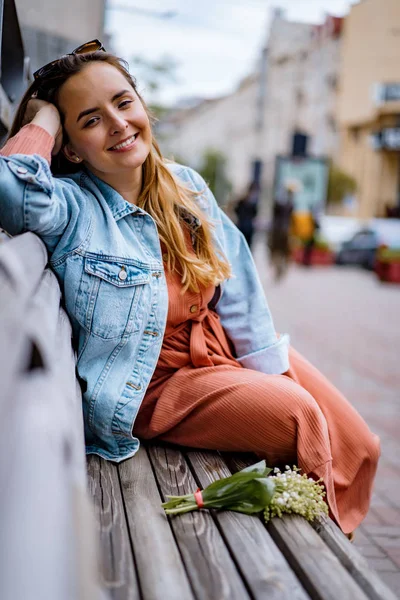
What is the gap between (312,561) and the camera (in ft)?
4.85

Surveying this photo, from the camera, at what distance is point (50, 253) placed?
2.01 meters

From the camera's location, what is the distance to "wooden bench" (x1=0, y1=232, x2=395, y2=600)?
84 cm

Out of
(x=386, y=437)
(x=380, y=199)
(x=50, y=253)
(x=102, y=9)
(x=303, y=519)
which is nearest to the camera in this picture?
(x=303, y=519)

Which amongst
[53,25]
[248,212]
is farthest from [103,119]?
[248,212]

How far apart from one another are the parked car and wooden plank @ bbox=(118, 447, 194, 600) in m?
16.0

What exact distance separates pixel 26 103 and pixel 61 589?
5.88 ft

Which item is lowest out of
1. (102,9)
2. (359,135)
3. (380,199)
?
Result: (380,199)

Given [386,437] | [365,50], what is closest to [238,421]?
[386,437]

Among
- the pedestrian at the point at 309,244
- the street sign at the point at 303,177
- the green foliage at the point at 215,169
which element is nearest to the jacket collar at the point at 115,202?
the pedestrian at the point at 309,244

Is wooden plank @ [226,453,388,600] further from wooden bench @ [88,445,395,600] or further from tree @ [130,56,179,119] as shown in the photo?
tree @ [130,56,179,119]

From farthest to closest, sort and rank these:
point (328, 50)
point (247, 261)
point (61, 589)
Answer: point (328, 50) < point (247, 261) < point (61, 589)

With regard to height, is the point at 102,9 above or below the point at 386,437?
above

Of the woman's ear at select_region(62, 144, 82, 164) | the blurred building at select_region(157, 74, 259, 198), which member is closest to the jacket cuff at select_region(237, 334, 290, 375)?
the woman's ear at select_region(62, 144, 82, 164)

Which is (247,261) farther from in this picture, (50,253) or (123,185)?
(50,253)
